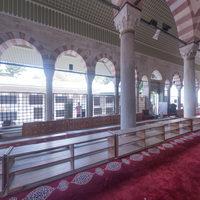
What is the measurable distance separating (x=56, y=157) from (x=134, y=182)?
1479 millimetres

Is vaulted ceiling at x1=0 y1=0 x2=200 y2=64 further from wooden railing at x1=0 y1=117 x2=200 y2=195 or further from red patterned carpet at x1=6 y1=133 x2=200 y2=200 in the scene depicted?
red patterned carpet at x1=6 y1=133 x2=200 y2=200

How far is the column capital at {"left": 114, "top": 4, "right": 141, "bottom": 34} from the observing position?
175 inches

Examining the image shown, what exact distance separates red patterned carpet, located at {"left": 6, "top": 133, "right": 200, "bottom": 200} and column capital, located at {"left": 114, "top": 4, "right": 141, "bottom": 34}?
120 inches

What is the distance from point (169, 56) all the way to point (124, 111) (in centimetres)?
995

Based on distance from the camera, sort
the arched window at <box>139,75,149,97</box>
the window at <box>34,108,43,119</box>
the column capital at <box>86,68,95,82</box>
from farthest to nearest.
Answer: the arched window at <box>139,75,149,97</box>, the window at <box>34,108,43,119</box>, the column capital at <box>86,68,95,82</box>

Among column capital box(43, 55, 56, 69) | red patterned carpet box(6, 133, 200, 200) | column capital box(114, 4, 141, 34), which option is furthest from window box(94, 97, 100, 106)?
red patterned carpet box(6, 133, 200, 200)

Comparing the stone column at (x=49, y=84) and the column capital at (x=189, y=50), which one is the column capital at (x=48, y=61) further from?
the column capital at (x=189, y=50)

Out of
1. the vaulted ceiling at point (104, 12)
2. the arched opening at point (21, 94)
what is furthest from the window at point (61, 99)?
the vaulted ceiling at point (104, 12)

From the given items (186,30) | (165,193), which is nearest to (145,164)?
(165,193)

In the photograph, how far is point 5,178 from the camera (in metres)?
2.29

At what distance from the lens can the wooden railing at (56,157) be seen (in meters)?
2.41

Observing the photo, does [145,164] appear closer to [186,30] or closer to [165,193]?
[165,193]

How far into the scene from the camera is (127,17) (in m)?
4.47

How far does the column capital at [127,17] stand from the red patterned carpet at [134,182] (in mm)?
3049
